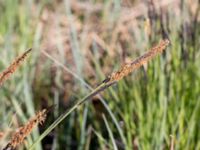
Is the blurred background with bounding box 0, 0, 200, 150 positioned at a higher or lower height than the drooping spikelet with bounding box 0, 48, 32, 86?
lower

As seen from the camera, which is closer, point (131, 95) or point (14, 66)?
point (14, 66)

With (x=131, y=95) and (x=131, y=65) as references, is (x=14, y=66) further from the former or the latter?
(x=131, y=95)

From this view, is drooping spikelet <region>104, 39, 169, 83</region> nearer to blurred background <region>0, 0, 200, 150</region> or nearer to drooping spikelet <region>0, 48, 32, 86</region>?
→ drooping spikelet <region>0, 48, 32, 86</region>

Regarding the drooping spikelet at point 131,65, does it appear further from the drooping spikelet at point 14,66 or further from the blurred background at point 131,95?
the blurred background at point 131,95

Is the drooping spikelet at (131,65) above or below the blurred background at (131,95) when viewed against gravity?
above

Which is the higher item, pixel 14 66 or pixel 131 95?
pixel 14 66

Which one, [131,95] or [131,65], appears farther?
[131,95]

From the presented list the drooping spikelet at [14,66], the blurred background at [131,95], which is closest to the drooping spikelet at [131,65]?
the drooping spikelet at [14,66]

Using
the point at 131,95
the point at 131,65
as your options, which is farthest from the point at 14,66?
the point at 131,95

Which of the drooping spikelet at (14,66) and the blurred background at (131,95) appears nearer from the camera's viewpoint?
the drooping spikelet at (14,66)

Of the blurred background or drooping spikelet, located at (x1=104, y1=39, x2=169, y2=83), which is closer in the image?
drooping spikelet, located at (x1=104, y1=39, x2=169, y2=83)

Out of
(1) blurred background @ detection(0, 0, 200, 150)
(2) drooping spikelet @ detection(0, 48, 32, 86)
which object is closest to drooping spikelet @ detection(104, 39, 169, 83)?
(2) drooping spikelet @ detection(0, 48, 32, 86)

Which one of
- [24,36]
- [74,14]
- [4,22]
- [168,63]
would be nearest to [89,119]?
[168,63]
